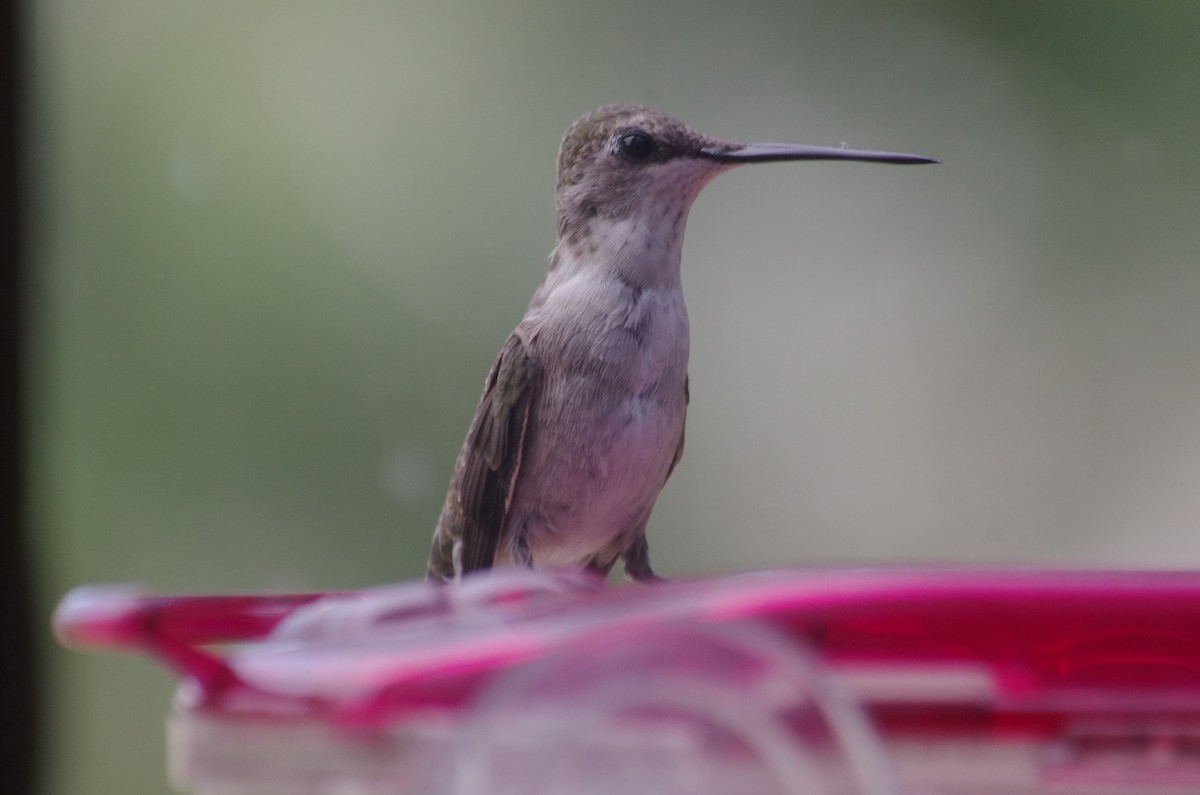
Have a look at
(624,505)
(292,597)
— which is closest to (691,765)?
(292,597)

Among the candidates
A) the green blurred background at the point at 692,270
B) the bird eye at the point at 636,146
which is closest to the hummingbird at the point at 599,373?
the bird eye at the point at 636,146

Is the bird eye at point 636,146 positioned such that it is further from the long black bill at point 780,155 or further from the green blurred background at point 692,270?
the green blurred background at point 692,270

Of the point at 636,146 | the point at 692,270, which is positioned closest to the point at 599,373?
the point at 636,146

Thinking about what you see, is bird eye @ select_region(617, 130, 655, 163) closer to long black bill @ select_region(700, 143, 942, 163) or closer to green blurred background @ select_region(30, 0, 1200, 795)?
long black bill @ select_region(700, 143, 942, 163)

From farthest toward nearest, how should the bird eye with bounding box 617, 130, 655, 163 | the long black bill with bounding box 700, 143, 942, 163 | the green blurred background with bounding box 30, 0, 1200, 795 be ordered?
1. the green blurred background with bounding box 30, 0, 1200, 795
2. the bird eye with bounding box 617, 130, 655, 163
3. the long black bill with bounding box 700, 143, 942, 163

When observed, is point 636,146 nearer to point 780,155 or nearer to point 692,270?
point 780,155

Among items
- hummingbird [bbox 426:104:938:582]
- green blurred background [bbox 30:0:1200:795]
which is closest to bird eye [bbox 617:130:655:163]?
hummingbird [bbox 426:104:938:582]

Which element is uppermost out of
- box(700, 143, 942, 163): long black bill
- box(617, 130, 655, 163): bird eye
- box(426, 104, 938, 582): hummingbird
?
box(617, 130, 655, 163): bird eye

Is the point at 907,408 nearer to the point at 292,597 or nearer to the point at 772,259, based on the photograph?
the point at 772,259
